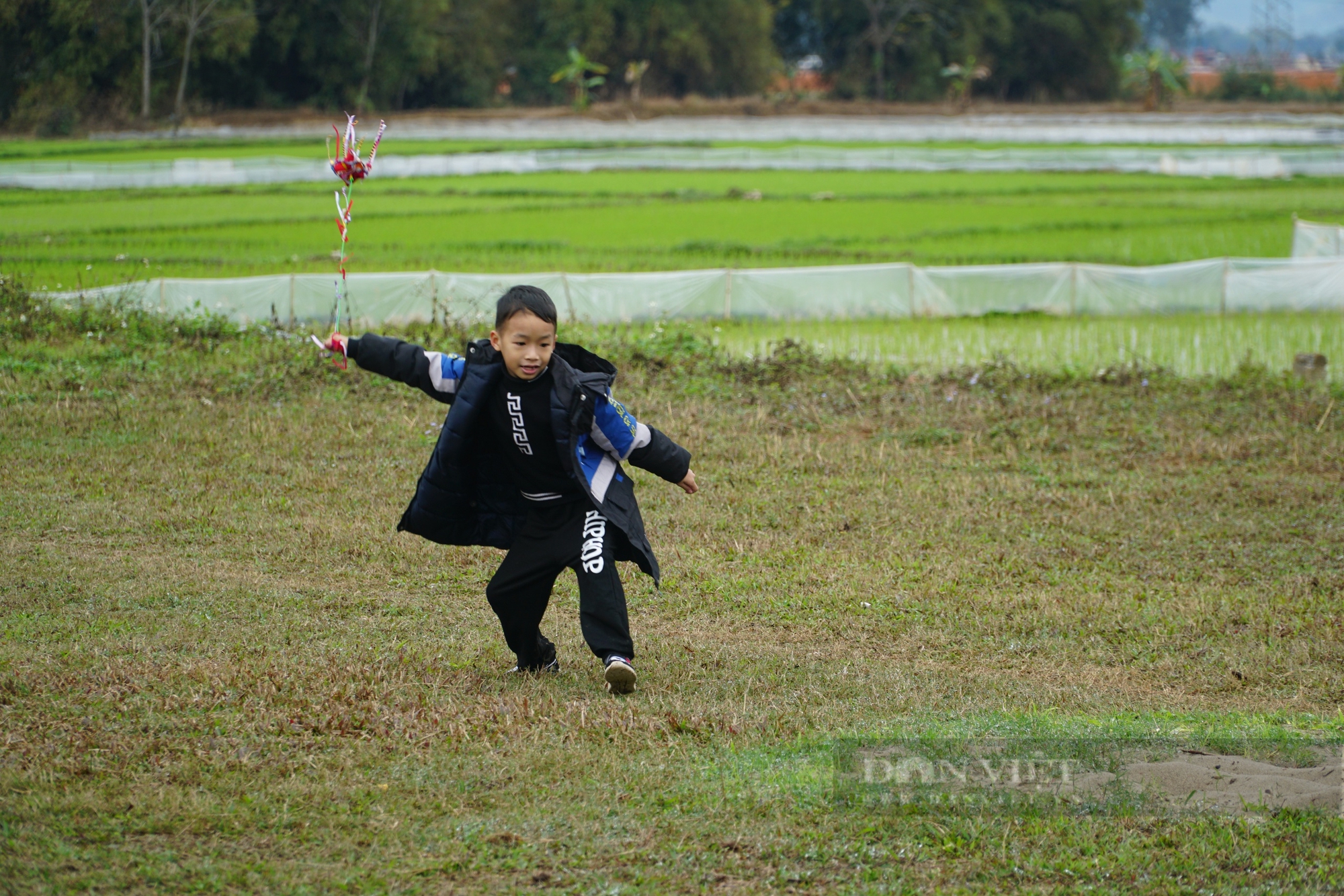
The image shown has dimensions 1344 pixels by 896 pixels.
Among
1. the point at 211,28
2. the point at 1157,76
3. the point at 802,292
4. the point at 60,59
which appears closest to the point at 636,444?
the point at 802,292

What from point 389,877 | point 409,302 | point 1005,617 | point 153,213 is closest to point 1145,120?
point 153,213

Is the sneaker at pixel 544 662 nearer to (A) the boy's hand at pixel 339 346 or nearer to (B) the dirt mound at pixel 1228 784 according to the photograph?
(A) the boy's hand at pixel 339 346

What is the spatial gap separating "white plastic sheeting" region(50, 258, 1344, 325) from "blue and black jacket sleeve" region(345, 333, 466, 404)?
347 inches

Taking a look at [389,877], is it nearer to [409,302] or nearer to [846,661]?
[846,661]

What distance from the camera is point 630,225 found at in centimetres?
2505

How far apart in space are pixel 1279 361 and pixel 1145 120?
47462 mm

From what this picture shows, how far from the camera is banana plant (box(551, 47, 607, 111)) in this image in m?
55.9

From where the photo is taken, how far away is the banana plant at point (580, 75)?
55875 mm

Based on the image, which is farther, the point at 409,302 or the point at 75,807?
the point at 409,302

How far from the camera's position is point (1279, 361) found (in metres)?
13.6

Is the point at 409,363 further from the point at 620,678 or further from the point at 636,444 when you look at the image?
the point at 620,678

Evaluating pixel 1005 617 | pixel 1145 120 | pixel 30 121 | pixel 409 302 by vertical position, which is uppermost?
pixel 1145 120

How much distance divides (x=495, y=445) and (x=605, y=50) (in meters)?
59.2

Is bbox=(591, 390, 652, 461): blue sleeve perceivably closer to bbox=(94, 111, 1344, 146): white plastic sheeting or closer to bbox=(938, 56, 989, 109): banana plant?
bbox=(94, 111, 1344, 146): white plastic sheeting
